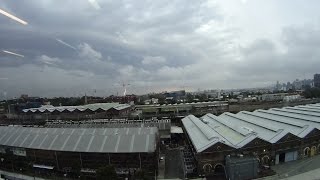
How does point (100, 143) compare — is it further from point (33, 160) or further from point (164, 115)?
point (164, 115)

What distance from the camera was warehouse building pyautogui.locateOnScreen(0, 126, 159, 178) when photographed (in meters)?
23.4

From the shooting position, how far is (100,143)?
25000mm

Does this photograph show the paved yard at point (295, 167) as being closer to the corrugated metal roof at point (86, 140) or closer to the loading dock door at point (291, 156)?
the loading dock door at point (291, 156)

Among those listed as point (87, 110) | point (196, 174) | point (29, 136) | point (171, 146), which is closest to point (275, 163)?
point (196, 174)

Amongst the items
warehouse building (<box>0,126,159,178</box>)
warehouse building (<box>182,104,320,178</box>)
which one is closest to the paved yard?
warehouse building (<box>182,104,320,178</box>)

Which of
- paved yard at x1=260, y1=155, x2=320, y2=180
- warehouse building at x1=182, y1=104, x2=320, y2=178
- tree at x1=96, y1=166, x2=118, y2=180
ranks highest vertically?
warehouse building at x1=182, y1=104, x2=320, y2=178

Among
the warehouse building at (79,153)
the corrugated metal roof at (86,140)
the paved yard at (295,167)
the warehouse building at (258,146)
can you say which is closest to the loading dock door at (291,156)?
the warehouse building at (258,146)

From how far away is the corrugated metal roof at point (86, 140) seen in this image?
24.2 metres

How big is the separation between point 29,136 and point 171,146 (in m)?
15.7

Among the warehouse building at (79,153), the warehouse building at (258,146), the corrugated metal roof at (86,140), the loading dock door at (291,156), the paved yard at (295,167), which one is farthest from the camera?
the loading dock door at (291,156)

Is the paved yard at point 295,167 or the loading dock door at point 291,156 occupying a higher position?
the loading dock door at point 291,156

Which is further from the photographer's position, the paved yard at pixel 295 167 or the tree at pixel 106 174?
the paved yard at pixel 295 167

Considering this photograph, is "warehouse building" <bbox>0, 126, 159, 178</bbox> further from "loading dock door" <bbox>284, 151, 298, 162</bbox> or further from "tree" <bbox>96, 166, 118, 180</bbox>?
"loading dock door" <bbox>284, 151, 298, 162</bbox>

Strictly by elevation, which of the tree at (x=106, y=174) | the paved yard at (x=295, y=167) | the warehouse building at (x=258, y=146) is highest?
the warehouse building at (x=258, y=146)
